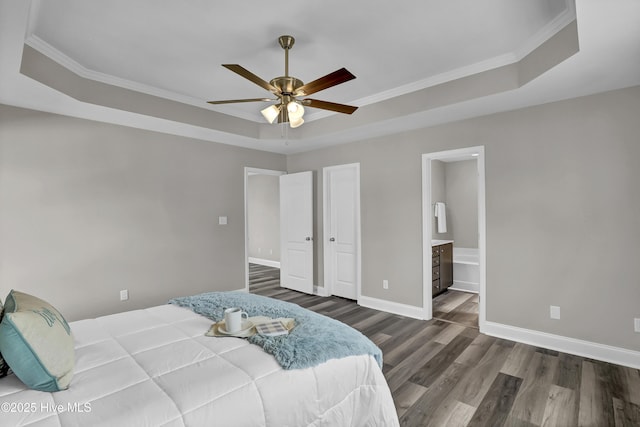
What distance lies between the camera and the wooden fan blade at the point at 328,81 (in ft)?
6.76

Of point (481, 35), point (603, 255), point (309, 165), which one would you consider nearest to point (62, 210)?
point (309, 165)

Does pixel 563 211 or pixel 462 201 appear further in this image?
pixel 462 201

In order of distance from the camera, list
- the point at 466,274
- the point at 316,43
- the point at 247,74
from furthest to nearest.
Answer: the point at 466,274
the point at 316,43
the point at 247,74

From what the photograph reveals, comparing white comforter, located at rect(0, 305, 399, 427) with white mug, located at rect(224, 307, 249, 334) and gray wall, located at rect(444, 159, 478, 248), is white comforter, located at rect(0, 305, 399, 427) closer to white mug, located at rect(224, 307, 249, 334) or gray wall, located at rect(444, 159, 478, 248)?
white mug, located at rect(224, 307, 249, 334)

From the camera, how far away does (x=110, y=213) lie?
3.66 m

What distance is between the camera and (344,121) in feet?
13.4

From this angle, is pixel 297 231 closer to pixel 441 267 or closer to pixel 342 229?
pixel 342 229

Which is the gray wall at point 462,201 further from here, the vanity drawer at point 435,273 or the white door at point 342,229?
the white door at point 342,229

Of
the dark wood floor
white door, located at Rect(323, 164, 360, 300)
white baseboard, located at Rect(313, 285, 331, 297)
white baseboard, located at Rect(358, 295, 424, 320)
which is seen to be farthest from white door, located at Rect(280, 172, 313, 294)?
the dark wood floor

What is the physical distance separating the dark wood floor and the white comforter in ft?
2.49

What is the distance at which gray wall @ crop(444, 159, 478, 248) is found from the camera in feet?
18.7

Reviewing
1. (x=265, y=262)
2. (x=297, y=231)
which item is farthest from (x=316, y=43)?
(x=265, y=262)

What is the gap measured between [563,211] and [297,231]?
3.59 metres

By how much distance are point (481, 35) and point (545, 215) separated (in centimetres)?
183
